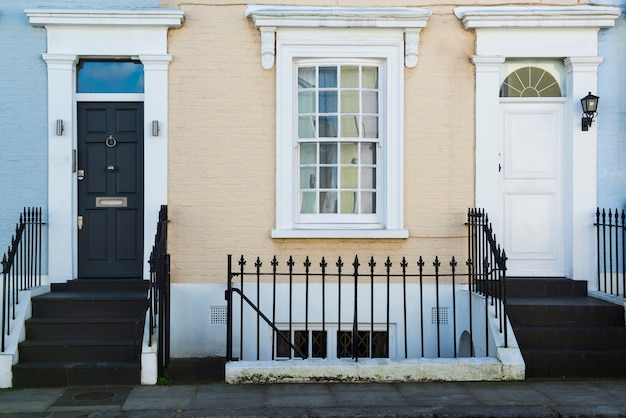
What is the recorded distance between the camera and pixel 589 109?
29.3 feet

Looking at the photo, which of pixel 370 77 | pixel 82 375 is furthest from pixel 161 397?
pixel 370 77

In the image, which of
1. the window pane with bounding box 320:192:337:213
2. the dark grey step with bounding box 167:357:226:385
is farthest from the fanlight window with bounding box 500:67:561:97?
the dark grey step with bounding box 167:357:226:385

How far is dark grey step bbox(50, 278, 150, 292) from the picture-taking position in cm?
886

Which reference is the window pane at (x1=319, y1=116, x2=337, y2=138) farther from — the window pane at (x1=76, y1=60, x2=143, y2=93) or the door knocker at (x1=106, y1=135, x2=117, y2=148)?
the door knocker at (x1=106, y1=135, x2=117, y2=148)

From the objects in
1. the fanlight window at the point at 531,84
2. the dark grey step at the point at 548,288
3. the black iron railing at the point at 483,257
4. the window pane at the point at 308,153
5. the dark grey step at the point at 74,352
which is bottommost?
the dark grey step at the point at 74,352

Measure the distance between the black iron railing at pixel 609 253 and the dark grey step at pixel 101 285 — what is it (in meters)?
5.44

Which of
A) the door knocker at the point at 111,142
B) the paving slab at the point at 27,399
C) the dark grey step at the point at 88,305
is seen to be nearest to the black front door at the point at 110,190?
the door knocker at the point at 111,142

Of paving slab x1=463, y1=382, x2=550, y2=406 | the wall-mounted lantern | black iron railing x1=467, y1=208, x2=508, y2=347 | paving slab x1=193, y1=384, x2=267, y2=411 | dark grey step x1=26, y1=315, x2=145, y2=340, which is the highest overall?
the wall-mounted lantern

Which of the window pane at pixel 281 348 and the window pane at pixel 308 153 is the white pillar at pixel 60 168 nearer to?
the window pane at pixel 281 348

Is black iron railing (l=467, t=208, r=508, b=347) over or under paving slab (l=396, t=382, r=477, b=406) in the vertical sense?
over

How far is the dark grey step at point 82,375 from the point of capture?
7.53 metres

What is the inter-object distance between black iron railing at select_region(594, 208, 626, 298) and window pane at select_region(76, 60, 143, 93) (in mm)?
5849

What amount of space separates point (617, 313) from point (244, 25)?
214 inches

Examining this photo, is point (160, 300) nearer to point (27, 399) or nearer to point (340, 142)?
point (27, 399)
